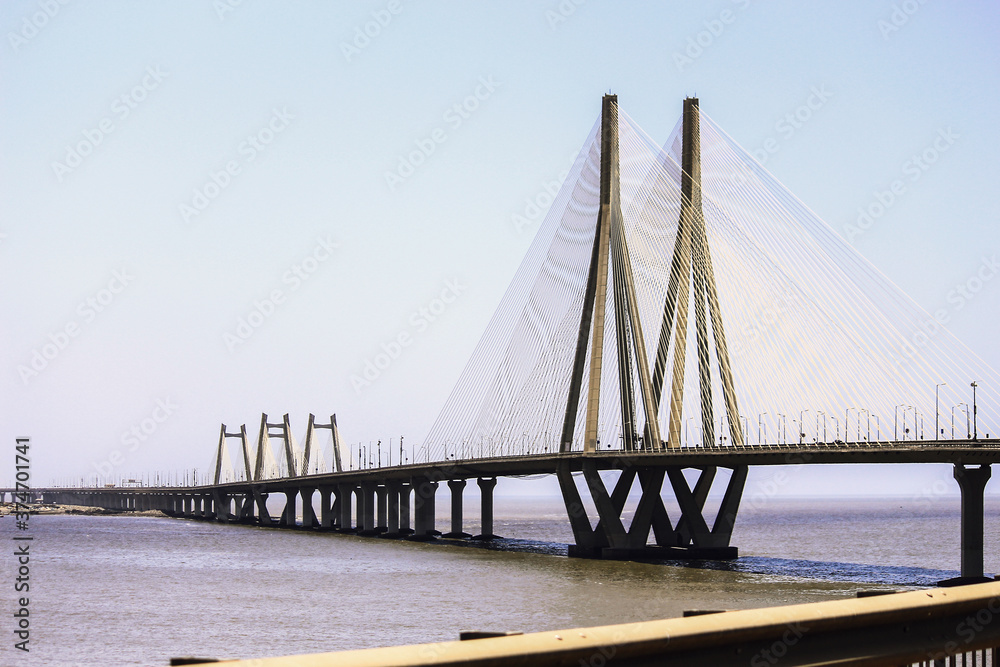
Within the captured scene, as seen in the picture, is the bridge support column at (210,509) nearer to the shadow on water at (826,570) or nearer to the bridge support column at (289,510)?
the bridge support column at (289,510)

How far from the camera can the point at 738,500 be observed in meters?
59.4

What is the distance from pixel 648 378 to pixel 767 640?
46.8 m

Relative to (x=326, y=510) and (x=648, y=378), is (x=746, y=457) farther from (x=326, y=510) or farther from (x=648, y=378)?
(x=326, y=510)

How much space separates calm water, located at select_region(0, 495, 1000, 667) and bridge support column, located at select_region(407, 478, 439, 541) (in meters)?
18.9

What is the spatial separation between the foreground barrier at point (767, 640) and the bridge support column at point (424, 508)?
8690cm

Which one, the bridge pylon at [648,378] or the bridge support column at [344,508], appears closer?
the bridge pylon at [648,378]

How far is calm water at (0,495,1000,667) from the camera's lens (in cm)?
2777

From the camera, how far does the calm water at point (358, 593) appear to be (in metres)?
27.8

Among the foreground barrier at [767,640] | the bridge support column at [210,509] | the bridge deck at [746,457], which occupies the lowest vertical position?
the bridge support column at [210,509]

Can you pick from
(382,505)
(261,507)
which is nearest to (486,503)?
(382,505)

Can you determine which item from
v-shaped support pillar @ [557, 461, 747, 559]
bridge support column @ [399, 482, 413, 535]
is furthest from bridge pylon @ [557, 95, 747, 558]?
bridge support column @ [399, 482, 413, 535]

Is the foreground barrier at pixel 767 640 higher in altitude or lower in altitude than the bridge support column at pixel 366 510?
higher

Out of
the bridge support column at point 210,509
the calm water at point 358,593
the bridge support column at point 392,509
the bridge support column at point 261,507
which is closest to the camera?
the calm water at point 358,593

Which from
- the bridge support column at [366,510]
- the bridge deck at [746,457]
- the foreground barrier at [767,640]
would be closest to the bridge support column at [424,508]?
the bridge deck at [746,457]
